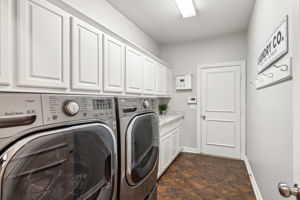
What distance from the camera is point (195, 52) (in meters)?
3.59

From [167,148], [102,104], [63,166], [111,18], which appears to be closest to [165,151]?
[167,148]

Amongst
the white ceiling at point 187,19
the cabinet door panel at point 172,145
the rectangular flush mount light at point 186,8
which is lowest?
the cabinet door panel at point 172,145

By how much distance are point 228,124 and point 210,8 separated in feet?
7.65

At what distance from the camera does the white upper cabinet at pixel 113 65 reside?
5.11 ft

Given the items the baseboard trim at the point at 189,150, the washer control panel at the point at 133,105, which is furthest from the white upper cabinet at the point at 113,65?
the baseboard trim at the point at 189,150

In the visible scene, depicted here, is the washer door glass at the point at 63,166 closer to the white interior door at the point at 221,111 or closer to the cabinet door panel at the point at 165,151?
the cabinet door panel at the point at 165,151

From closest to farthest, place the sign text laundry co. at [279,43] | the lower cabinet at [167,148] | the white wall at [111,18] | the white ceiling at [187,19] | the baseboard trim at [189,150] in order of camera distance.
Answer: the sign text laundry co. at [279,43]
the white wall at [111,18]
the white ceiling at [187,19]
the lower cabinet at [167,148]
the baseboard trim at [189,150]

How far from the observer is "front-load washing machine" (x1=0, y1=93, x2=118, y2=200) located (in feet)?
1.93

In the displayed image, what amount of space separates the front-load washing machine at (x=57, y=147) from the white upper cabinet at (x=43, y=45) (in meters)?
0.35

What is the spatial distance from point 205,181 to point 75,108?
2.38 m

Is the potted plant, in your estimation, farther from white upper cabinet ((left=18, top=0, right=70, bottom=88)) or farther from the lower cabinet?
white upper cabinet ((left=18, top=0, right=70, bottom=88))

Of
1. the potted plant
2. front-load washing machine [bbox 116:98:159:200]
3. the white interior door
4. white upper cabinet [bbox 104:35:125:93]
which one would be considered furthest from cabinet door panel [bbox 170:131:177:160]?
white upper cabinet [bbox 104:35:125:93]

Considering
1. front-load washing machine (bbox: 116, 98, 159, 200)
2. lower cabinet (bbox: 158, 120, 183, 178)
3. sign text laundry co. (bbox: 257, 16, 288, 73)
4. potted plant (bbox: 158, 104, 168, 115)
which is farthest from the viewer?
potted plant (bbox: 158, 104, 168, 115)

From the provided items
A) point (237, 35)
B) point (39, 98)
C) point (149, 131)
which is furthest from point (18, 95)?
point (237, 35)
